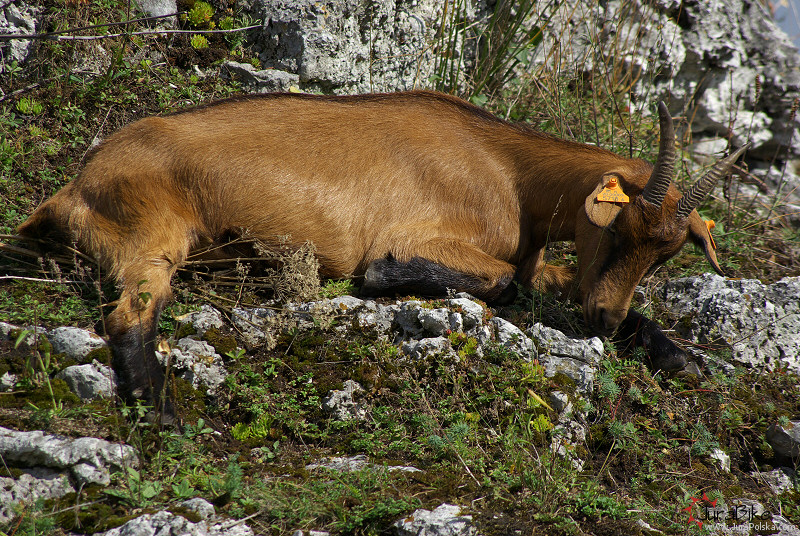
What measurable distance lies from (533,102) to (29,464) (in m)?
6.38

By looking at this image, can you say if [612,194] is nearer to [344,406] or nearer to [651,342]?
[651,342]

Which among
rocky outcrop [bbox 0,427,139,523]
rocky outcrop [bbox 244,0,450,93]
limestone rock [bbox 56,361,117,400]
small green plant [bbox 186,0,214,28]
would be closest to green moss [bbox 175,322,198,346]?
limestone rock [bbox 56,361,117,400]

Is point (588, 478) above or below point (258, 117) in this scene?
below

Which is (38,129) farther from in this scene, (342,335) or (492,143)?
(492,143)

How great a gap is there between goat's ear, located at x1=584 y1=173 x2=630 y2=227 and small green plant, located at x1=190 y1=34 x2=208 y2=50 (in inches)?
166

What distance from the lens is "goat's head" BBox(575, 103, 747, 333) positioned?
13.8 ft

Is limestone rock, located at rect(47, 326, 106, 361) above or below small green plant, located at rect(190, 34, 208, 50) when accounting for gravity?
below

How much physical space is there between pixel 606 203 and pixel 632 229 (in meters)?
0.25

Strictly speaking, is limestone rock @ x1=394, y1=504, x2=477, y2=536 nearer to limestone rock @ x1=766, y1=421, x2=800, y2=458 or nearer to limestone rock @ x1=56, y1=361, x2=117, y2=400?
limestone rock @ x1=56, y1=361, x2=117, y2=400

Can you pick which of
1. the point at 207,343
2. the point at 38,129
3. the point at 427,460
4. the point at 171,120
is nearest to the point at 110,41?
the point at 38,129

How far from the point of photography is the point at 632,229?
14.0 ft

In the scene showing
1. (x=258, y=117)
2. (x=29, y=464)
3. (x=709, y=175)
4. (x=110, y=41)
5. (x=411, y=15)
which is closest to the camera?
(x=29, y=464)

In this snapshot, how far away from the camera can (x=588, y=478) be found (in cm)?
348

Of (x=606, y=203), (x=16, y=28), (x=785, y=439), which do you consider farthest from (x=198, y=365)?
(x=16, y=28)
